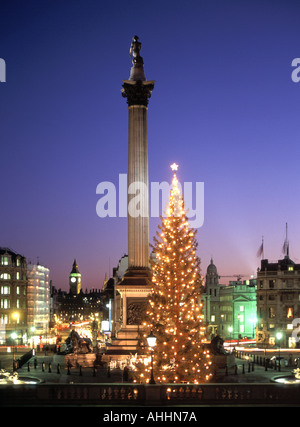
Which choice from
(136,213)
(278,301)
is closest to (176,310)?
(136,213)

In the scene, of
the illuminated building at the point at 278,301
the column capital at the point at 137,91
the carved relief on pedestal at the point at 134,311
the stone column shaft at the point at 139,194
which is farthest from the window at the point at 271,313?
the column capital at the point at 137,91

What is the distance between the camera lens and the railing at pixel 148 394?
77.8 ft

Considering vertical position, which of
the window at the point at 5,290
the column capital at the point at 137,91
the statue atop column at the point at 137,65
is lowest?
the window at the point at 5,290

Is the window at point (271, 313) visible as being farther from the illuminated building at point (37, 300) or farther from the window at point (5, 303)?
the window at point (5, 303)

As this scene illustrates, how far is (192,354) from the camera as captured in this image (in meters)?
30.5

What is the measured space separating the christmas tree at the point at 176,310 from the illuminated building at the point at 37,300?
3629 inches

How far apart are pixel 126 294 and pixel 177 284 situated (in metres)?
21.0

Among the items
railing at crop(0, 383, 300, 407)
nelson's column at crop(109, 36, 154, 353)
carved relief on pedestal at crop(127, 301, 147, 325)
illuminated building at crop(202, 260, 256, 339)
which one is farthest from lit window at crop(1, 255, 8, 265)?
railing at crop(0, 383, 300, 407)

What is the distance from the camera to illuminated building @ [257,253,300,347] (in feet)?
308

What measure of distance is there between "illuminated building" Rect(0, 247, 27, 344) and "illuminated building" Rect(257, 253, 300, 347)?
4361 centimetres

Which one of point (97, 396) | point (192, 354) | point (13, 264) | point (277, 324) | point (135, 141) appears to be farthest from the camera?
point (13, 264)

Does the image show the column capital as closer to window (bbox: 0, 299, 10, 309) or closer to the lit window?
the lit window
